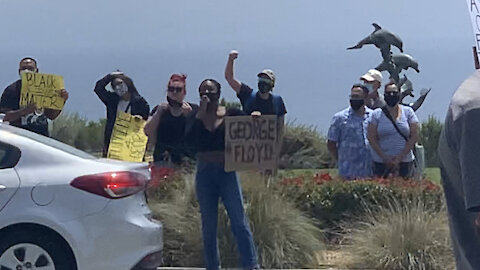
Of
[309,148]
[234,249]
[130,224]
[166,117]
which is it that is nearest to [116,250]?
[130,224]

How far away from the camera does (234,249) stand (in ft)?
30.4

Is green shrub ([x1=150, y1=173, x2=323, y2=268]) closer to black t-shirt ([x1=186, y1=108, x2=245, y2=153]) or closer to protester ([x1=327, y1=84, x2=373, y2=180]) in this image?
black t-shirt ([x1=186, y1=108, x2=245, y2=153])

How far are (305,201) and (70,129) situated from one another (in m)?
10.8

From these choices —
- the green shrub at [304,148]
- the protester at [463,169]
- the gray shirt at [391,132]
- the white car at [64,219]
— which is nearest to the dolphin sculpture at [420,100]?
the green shrub at [304,148]

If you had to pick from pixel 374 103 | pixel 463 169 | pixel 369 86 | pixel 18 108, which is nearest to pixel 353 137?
pixel 374 103

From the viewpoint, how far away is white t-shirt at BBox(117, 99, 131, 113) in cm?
1143

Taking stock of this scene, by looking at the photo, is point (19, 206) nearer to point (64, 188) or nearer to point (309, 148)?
point (64, 188)

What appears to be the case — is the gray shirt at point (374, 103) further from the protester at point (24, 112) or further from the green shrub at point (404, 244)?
the protester at point (24, 112)

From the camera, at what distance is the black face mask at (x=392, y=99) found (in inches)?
424

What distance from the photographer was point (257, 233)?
30.8 ft

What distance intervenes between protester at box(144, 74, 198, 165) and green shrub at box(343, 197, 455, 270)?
1.84 metres

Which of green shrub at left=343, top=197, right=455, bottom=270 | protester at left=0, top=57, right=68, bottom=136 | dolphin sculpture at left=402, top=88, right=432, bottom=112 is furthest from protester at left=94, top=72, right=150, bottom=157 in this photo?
dolphin sculpture at left=402, top=88, right=432, bottom=112

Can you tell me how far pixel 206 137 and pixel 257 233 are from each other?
1129 millimetres

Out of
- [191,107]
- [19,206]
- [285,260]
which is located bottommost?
[285,260]
